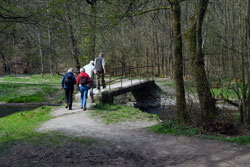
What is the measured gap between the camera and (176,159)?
21.4 ft

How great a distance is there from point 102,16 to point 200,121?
5.17 metres

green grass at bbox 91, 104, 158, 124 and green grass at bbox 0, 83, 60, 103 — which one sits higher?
green grass at bbox 0, 83, 60, 103

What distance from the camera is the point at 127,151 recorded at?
7051 millimetres

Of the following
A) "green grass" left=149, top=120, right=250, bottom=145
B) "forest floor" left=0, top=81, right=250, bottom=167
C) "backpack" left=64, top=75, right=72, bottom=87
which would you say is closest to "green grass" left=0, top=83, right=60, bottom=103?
"backpack" left=64, top=75, right=72, bottom=87

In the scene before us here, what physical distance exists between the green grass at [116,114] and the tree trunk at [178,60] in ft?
9.00

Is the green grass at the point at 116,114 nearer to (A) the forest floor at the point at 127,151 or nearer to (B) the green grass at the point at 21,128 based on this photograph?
(A) the forest floor at the point at 127,151

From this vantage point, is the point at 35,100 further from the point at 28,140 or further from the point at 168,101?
the point at 28,140

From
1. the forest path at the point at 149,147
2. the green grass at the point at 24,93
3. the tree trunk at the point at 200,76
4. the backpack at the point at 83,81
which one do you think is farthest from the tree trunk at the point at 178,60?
the green grass at the point at 24,93

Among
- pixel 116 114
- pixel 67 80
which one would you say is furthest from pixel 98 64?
pixel 116 114

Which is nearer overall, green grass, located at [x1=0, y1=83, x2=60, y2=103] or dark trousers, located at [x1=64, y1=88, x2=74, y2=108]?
dark trousers, located at [x1=64, y1=88, x2=74, y2=108]

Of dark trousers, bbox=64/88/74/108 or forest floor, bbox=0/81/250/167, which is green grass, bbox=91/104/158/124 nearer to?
dark trousers, bbox=64/88/74/108

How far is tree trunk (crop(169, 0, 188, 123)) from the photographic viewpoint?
30.5ft

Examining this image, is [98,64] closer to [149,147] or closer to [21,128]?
[21,128]

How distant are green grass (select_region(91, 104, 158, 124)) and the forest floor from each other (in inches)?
75.5
